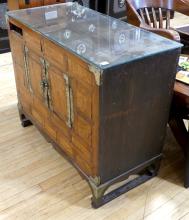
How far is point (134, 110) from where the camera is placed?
1281mm

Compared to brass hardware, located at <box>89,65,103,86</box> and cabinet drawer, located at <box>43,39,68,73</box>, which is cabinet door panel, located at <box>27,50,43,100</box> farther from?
brass hardware, located at <box>89,65,103,86</box>

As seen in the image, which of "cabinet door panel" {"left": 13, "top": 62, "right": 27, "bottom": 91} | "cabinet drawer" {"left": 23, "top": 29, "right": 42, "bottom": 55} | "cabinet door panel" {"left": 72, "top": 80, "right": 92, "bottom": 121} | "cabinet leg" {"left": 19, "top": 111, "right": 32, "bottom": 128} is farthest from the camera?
"cabinet leg" {"left": 19, "top": 111, "right": 32, "bottom": 128}

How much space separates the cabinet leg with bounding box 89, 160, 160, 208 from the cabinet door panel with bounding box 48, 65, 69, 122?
37cm

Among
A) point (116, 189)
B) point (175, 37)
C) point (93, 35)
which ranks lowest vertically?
point (116, 189)

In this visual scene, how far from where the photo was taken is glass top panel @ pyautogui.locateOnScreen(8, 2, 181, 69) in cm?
118

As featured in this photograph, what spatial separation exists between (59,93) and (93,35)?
319 mm

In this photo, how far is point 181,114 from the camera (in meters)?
1.63

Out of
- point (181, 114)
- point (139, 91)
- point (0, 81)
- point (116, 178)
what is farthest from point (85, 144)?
point (0, 81)

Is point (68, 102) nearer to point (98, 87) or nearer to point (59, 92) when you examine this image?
point (59, 92)

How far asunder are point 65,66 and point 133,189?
0.76 metres

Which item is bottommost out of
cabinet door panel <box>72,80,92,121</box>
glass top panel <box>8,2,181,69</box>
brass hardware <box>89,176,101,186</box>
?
brass hardware <box>89,176,101,186</box>

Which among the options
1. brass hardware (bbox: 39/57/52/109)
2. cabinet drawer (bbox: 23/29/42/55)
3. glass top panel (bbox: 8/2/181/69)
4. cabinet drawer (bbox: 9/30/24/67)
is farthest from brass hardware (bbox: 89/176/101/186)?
cabinet drawer (bbox: 9/30/24/67)

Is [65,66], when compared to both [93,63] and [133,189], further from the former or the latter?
[133,189]

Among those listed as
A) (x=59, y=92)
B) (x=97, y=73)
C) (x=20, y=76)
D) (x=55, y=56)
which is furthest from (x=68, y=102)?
(x=20, y=76)
